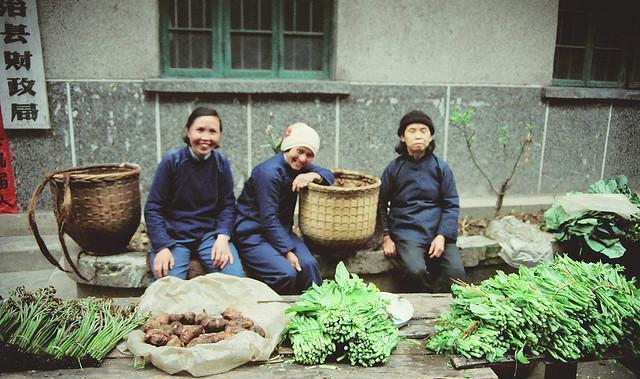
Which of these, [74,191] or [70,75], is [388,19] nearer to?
[70,75]

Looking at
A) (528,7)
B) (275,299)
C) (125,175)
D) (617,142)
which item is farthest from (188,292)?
(617,142)

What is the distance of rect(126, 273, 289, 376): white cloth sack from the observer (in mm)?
2221

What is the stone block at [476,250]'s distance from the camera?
460cm

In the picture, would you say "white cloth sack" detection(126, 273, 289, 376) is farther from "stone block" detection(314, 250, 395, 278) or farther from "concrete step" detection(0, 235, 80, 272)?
"concrete step" detection(0, 235, 80, 272)

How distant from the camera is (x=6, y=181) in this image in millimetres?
5047

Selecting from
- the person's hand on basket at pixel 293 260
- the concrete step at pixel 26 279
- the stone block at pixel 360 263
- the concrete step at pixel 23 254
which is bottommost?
the concrete step at pixel 26 279

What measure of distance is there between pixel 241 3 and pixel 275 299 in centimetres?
396

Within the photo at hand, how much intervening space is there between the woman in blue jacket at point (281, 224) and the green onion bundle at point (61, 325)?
4.25 feet

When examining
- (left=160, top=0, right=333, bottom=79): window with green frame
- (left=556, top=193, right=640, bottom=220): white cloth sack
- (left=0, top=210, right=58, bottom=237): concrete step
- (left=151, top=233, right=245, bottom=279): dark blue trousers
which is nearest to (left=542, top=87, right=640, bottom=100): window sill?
(left=556, top=193, right=640, bottom=220): white cloth sack

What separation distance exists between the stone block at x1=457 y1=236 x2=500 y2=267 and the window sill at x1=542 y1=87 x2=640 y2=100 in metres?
2.81

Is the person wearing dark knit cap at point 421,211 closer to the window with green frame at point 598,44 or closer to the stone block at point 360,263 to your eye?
the stone block at point 360,263

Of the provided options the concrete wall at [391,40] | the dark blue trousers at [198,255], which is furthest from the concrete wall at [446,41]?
the dark blue trousers at [198,255]

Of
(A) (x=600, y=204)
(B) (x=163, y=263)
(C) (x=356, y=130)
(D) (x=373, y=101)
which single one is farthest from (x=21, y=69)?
(A) (x=600, y=204)

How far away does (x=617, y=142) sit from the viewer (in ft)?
22.6
